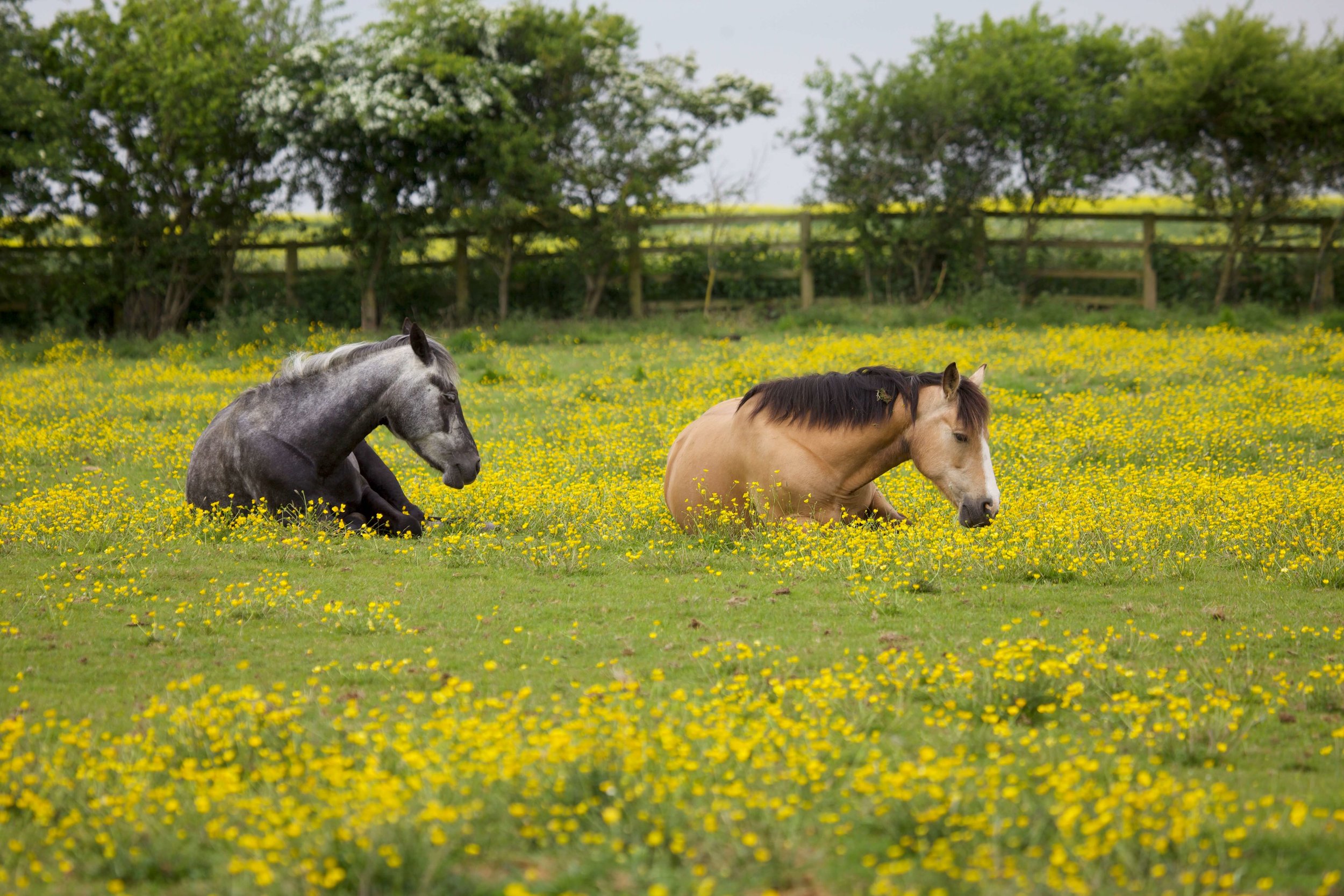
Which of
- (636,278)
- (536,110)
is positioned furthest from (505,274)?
(536,110)

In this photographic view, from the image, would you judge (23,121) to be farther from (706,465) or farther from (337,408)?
(706,465)

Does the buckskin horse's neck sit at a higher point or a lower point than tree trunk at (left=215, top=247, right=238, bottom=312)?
lower

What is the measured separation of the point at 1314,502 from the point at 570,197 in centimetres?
1887

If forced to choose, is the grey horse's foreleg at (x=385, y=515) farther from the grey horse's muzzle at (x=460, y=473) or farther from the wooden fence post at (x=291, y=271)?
the wooden fence post at (x=291, y=271)

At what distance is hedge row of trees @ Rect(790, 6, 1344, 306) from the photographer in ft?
77.0

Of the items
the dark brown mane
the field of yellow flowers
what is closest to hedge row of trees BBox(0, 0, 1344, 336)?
the field of yellow flowers

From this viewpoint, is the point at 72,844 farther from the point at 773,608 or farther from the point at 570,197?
the point at 570,197

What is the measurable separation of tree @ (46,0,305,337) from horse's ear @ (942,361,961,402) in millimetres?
19984

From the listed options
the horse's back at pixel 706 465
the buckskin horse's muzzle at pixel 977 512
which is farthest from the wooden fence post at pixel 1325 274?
the buckskin horse's muzzle at pixel 977 512

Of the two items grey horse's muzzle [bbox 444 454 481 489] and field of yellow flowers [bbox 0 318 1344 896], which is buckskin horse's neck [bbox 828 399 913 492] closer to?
field of yellow flowers [bbox 0 318 1344 896]

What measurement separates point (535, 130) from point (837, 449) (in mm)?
17375

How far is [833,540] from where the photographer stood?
7328 mm

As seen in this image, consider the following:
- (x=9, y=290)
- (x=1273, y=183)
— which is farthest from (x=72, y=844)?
(x=1273, y=183)

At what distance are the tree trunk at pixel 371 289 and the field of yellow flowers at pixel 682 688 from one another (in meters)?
13.5
